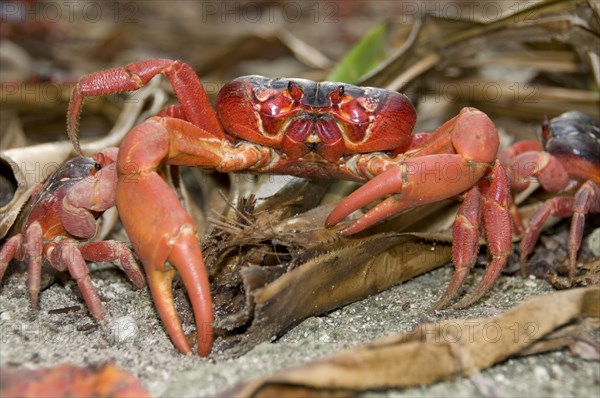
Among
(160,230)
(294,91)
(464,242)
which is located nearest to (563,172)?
(464,242)

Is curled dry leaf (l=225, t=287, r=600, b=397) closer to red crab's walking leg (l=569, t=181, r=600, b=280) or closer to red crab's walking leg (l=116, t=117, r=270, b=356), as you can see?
red crab's walking leg (l=116, t=117, r=270, b=356)

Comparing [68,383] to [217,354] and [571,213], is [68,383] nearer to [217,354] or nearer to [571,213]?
[217,354]

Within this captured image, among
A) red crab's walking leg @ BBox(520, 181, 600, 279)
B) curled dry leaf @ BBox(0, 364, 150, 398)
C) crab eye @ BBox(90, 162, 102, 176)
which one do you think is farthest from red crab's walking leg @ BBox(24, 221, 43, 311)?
red crab's walking leg @ BBox(520, 181, 600, 279)

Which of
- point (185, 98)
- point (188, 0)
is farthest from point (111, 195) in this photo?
point (188, 0)

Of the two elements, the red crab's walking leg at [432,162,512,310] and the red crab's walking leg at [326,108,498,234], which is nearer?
the red crab's walking leg at [326,108,498,234]

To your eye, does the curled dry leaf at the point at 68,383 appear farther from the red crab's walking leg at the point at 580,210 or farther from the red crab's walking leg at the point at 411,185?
the red crab's walking leg at the point at 580,210
